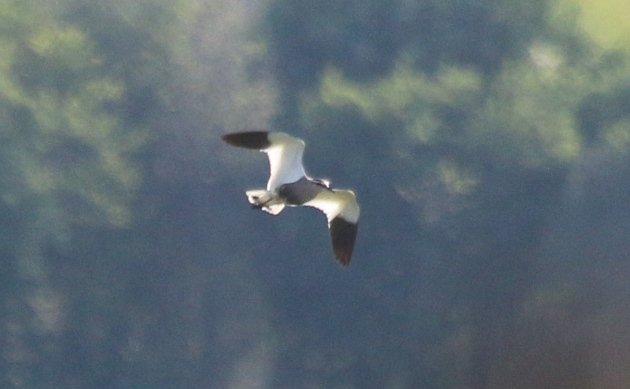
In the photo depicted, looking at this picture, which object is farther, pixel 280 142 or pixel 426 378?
pixel 426 378

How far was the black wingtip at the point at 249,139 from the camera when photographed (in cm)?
467

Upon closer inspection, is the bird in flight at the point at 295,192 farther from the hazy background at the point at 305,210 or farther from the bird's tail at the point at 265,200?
the hazy background at the point at 305,210

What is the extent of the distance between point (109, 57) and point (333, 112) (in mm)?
1000

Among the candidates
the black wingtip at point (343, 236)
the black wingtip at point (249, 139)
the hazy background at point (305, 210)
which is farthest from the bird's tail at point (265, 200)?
the hazy background at point (305, 210)

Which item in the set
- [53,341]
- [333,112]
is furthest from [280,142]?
[53,341]

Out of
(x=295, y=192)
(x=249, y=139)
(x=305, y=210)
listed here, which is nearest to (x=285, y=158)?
(x=295, y=192)

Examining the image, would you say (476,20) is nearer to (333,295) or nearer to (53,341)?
(333,295)

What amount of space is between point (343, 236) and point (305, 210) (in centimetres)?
110

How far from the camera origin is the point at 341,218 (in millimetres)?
5203

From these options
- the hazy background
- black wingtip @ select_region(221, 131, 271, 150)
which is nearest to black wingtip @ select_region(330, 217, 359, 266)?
black wingtip @ select_region(221, 131, 271, 150)

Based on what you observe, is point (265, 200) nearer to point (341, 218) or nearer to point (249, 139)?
point (249, 139)

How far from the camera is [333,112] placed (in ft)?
20.5

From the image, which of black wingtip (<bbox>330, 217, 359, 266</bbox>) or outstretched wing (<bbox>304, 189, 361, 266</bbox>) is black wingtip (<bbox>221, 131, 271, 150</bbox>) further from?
black wingtip (<bbox>330, 217, 359, 266</bbox>)

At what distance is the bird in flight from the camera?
192 inches
